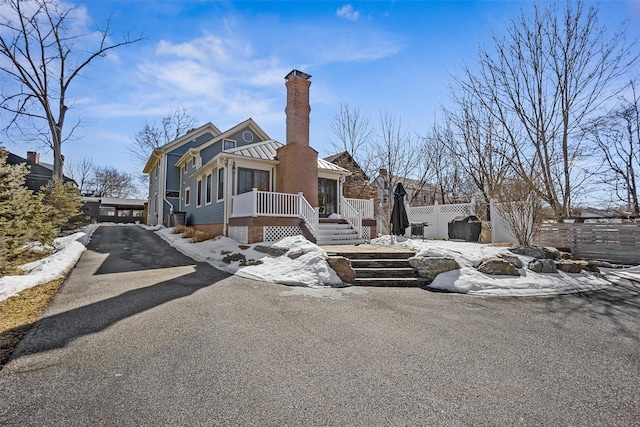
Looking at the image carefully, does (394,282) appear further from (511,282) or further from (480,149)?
(480,149)

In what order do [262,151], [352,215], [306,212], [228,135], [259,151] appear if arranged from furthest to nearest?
[228,135] → [262,151] → [259,151] → [352,215] → [306,212]

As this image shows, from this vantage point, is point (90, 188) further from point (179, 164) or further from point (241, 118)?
Answer: point (241, 118)

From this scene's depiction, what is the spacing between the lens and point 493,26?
12.3 meters

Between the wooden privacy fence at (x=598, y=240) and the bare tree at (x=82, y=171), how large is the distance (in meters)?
51.9

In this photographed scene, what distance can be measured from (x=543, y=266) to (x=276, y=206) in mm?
7635

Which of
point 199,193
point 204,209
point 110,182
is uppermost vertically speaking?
point 110,182

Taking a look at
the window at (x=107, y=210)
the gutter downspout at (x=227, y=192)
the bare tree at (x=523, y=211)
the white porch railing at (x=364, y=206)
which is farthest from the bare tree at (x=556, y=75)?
the window at (x=107, y=210)

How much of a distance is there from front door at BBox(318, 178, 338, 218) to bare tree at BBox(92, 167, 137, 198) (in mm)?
43861

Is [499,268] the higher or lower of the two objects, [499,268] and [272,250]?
the lower

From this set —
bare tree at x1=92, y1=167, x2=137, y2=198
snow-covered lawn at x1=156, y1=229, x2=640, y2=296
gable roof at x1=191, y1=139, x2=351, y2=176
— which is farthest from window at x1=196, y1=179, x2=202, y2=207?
bare tree at x1=92, y1=167, x2=137, y2=198

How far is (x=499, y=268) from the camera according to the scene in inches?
250

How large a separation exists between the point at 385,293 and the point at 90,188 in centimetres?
5199

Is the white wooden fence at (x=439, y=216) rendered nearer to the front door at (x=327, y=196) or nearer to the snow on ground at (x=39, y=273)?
the front door at (x=327, y=196)

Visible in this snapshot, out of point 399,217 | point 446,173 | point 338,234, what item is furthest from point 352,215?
point 446,173
